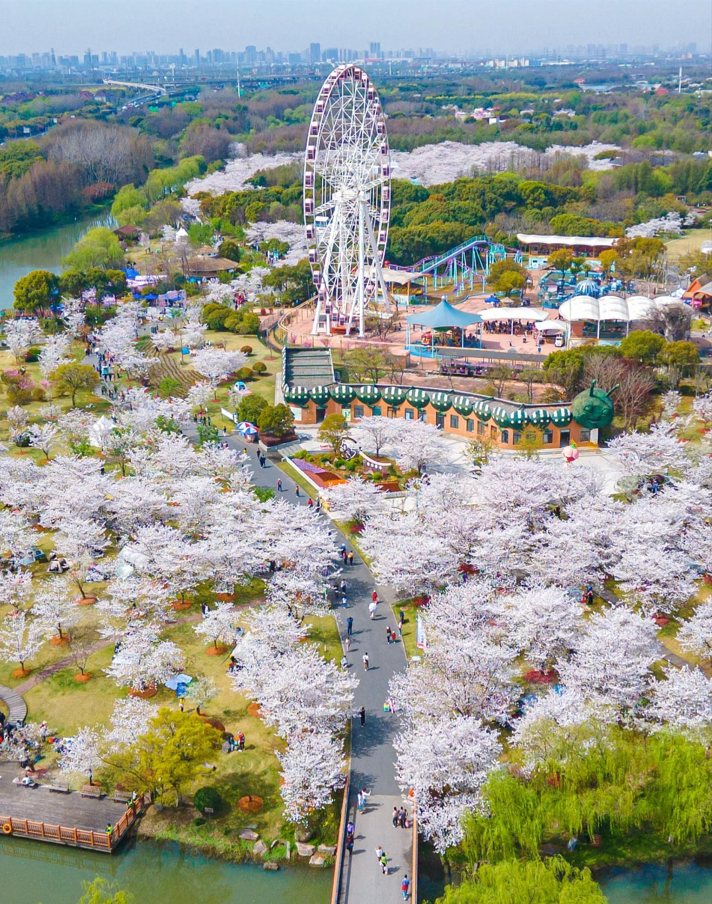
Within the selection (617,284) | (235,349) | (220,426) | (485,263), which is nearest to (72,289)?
(235,349)

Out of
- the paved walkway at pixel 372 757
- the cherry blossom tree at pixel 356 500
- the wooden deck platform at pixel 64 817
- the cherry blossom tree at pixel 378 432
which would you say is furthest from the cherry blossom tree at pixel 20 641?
the cherry blossom tree at pixel 378 432

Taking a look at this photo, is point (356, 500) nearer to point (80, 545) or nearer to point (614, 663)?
point (80, 545)

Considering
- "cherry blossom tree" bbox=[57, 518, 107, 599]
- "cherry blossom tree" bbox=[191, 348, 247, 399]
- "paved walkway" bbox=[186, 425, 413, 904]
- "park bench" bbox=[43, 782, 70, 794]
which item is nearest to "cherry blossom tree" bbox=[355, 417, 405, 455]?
"paved walkway" bbox=[186, 425, 413, 904]

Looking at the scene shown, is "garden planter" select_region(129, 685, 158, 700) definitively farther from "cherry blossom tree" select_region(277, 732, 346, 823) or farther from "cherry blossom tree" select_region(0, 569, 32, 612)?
"cherry blossom tree" select_region(0, 569, 32, 612)

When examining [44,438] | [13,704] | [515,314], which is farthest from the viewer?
[515,314]

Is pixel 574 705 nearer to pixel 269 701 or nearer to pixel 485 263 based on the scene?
pixel 269 701

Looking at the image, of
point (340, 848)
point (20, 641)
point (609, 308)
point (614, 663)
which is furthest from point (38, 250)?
point (340, 848)
